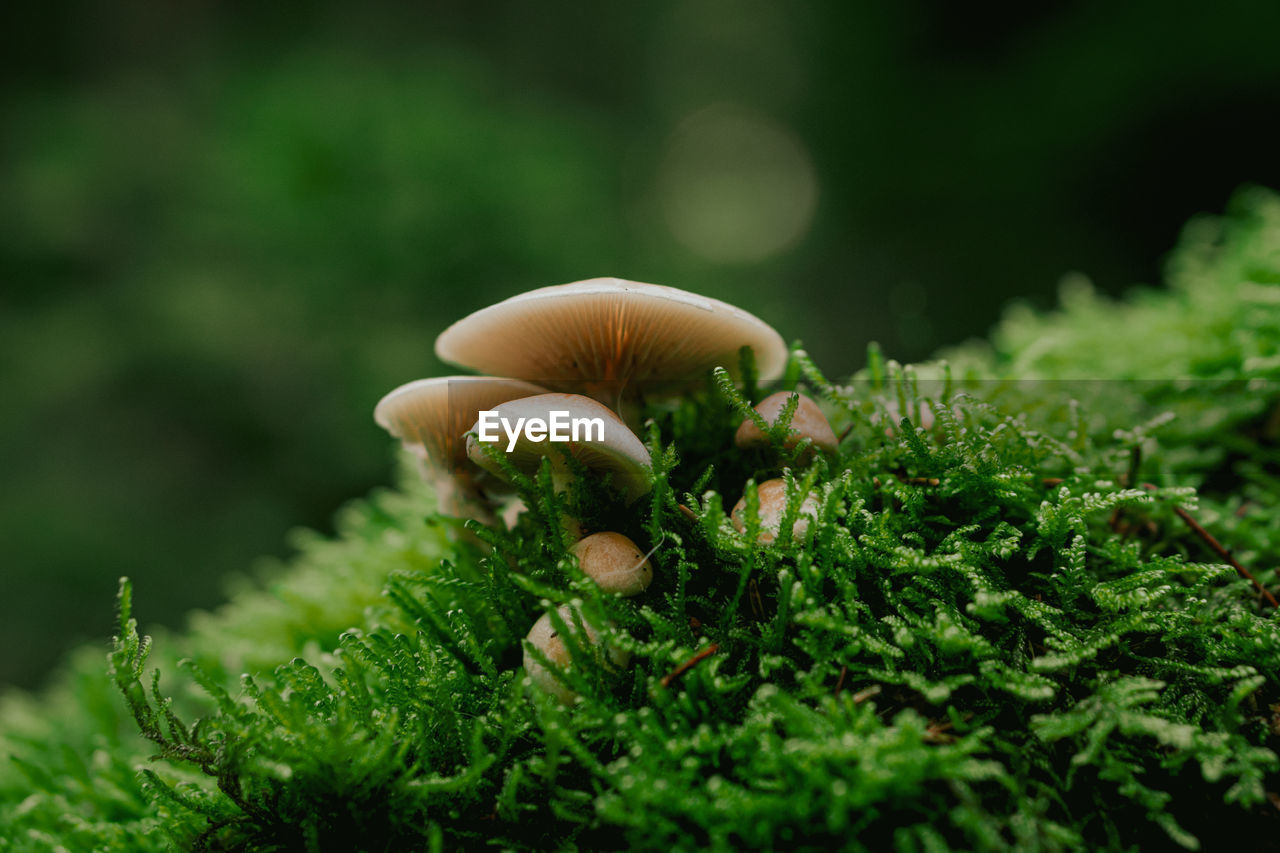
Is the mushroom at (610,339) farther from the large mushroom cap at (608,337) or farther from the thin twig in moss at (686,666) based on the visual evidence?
the thin twig in moss at (686,666)

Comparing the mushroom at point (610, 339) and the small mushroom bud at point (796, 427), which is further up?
the mushroom at point (610, 339)

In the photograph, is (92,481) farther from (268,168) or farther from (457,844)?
(457,844)

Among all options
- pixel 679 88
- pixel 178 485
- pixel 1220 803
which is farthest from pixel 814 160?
pixel 1220 803

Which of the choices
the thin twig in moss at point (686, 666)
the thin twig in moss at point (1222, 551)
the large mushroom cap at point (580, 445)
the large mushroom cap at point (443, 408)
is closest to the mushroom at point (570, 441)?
the large mushroom cap at point (580, 445)

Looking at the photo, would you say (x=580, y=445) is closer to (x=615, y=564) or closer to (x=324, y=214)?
(x=615, y=564)

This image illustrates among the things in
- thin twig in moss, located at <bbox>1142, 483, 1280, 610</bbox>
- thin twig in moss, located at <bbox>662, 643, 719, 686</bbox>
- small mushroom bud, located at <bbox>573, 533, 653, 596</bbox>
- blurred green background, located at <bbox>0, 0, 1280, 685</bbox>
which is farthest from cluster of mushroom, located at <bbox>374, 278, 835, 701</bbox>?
blurred green background, located at <bbox>0, 0, 1280, 685</bbox>

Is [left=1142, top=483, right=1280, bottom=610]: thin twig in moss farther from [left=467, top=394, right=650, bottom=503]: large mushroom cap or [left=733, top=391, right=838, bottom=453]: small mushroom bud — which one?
[left=467, top=394, right=650, bottom=503]: large mushroom cap
